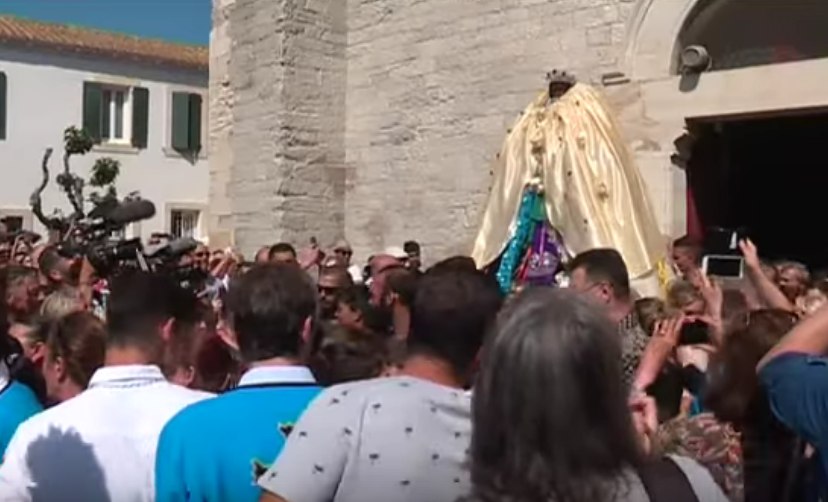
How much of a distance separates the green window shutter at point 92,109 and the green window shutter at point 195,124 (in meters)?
2.39

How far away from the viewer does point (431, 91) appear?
1105cm

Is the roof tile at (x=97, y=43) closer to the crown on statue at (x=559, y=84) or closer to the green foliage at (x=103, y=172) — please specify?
the green foliage at (x=103, y=172)

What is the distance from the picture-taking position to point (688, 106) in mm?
9117

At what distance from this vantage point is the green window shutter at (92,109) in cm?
2980

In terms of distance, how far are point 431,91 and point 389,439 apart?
858 centimetres

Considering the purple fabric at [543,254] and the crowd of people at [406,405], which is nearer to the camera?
the crowd of people at [406,405]

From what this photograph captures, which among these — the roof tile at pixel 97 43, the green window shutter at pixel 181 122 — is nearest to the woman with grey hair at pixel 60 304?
the roof tile at pixel 97 43

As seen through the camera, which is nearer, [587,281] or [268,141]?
[587,281]

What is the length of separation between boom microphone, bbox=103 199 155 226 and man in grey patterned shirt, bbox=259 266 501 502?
15.6 feet

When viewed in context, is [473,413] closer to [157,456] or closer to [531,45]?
[157,456]

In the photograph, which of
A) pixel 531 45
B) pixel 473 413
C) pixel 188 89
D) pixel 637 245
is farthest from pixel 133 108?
pixel 473 413

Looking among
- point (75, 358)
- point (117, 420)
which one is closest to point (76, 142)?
point (75, 358)

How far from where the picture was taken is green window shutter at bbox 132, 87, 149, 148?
3055cm

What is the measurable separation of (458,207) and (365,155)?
1407 mm
